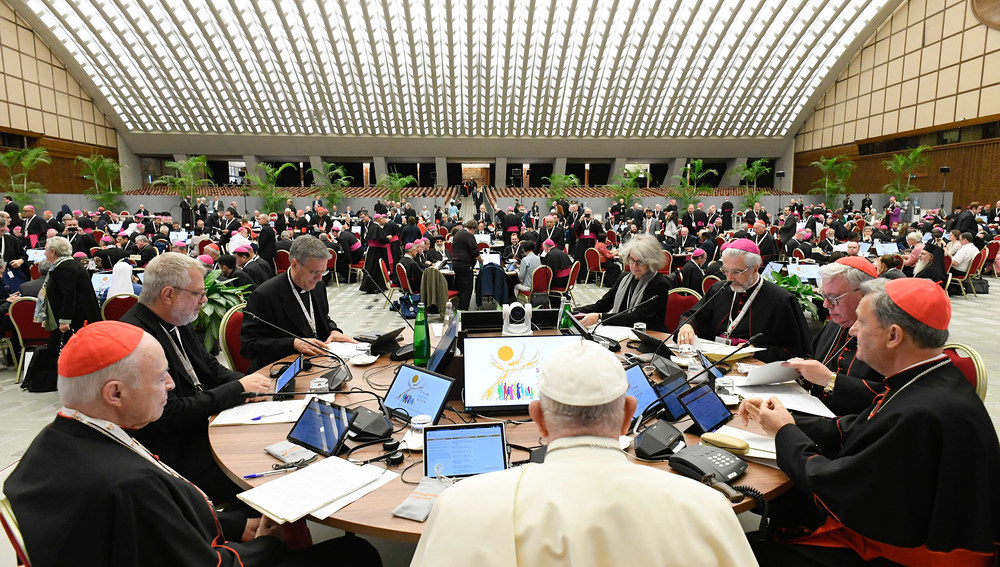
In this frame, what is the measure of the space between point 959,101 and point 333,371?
26.2 m

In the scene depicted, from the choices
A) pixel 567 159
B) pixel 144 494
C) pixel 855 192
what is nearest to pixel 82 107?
pixel 567 159

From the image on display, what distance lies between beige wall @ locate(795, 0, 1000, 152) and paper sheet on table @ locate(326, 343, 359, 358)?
24529 mm

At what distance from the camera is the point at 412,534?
157cm

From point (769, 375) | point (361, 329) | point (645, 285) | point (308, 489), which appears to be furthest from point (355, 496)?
point (361, 329)

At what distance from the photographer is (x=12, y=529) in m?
1.30

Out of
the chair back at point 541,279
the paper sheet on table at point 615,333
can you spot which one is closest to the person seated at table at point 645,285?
the paper sheet on table at point 615,333

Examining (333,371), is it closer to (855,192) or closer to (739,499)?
(739,499)

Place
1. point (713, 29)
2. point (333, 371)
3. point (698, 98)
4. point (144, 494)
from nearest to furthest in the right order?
point (144, 494) → point (333, 371) → point (713, 29) → point (698, 98)

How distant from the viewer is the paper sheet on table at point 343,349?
3.31 meters

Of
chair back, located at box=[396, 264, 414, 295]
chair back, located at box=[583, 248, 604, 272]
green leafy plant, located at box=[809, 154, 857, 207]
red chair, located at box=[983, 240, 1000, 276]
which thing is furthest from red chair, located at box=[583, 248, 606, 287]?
green leafy plant, located at box=[809, 154, 857, 207]

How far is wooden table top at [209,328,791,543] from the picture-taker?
162 centimetres

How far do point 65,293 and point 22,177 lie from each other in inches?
850

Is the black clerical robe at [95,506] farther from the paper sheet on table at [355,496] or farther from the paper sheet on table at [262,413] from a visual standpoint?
the paper sheet on table at [262,413]

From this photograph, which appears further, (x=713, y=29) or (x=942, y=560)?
(x=713, y=29)
